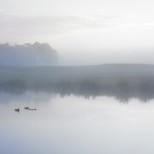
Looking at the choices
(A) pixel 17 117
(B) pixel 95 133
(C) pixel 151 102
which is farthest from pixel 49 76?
(B) pixel 95 133

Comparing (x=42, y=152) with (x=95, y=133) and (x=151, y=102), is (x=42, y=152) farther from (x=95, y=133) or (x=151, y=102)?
(x=151, y=102)

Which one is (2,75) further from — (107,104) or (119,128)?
(119,128)

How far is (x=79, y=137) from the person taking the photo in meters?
13.5

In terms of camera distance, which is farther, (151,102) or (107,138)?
(151,102)

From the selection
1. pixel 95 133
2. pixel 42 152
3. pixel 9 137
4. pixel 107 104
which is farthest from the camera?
pixel 107 104

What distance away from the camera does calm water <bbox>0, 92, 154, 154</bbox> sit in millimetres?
11789

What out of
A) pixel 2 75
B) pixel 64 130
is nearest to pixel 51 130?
pixel 64 130

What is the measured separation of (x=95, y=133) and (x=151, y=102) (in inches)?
419

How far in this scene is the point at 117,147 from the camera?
11945 mm

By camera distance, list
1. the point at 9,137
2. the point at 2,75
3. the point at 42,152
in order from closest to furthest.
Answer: the point at 42,152, the point at 9,137, the point at 2,75

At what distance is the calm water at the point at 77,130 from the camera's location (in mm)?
11789

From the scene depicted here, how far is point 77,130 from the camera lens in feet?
48.7

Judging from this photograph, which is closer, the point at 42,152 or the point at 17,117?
the point at 42,152

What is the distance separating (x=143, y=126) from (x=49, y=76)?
41506 mm
